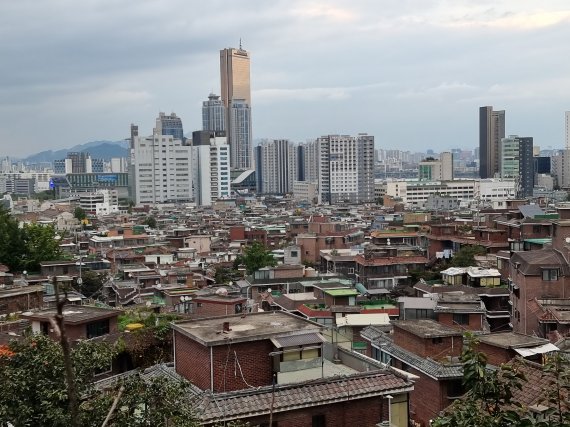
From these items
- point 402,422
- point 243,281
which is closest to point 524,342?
point 402,422

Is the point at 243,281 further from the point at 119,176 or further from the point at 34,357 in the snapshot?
the point at 119,176

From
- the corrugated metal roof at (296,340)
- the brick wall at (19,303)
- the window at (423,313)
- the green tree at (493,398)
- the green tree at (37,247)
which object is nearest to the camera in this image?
the green tree at (493,398)

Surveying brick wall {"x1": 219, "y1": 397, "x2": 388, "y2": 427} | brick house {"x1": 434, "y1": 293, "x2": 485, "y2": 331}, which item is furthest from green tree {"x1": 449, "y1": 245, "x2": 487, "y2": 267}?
brick wall {"x1": 219, "y1": 397, "x2": 388, "y2": 427}

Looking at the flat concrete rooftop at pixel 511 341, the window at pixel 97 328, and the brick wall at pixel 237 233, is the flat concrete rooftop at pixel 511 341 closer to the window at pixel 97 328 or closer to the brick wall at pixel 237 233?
the window at pixel 97 328

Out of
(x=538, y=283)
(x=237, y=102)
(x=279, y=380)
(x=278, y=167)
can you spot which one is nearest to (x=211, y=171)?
(x=278, y=167)

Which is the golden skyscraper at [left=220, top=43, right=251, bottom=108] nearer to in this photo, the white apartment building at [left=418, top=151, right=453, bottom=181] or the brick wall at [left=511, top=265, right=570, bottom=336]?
the white apartment building at [left=418, top=151, right=453, bottom=181]

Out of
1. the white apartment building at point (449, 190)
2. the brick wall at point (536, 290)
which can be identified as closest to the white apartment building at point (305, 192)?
the white apartment building at point (449, 190)

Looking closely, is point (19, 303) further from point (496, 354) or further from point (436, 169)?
point (436, 169)
